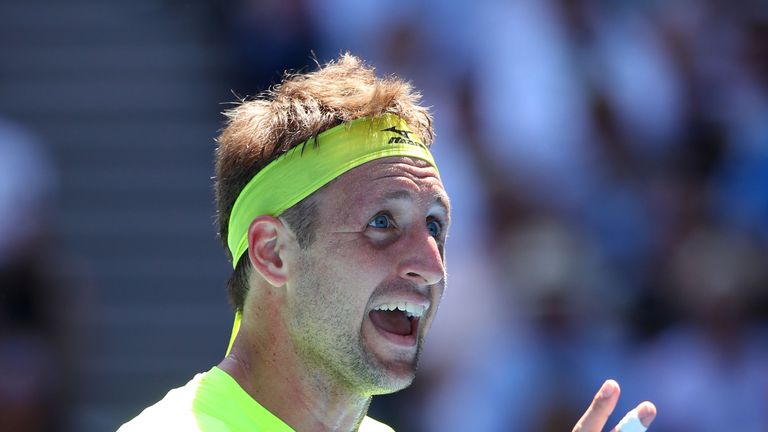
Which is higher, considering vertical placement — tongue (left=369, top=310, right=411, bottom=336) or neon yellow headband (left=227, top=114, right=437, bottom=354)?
neon yellow headband (left=227, top=114, right=437, bottom=354)

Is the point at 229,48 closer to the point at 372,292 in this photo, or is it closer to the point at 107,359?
the point at 107,359

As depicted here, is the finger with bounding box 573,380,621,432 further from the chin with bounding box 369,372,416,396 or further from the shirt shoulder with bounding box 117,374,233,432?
the shirt shoulder with bounding box 117,374,233,432

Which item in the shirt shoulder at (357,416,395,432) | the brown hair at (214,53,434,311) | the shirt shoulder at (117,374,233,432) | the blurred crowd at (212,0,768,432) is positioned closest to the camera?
the shirt shoulder at (117,374,233,432)

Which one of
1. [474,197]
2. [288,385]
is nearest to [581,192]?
[474,197]

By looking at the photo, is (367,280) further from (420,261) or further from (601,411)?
(601,411)

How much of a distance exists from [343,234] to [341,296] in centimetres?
16

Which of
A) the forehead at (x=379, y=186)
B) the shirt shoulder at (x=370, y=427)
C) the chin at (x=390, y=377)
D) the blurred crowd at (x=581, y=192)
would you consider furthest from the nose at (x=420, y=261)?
the blurred crowd at (x=581, y=192)

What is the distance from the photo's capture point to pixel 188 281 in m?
8.30

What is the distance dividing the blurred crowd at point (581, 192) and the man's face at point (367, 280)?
3.39m

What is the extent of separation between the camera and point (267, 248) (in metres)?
3.37

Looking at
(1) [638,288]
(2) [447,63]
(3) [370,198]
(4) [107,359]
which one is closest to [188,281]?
(4) [107,359]

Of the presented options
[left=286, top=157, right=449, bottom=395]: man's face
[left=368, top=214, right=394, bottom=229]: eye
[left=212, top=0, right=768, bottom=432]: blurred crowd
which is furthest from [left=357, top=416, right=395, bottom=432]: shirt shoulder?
[left=212, top=0, right=768, bottom=432]: blurred crowd

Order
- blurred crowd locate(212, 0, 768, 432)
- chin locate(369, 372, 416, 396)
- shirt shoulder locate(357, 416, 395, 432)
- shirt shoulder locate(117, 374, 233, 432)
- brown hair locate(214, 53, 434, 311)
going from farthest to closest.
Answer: blurred crowd locate(212, 0, 768, 432), shirt shoulder locate(357, 416, 395, 432), brown hair locate(214, 53, 434, 311), chin locate(369, 372, 416, 396), shirt shoulder locate(117, 374, 233, 432)

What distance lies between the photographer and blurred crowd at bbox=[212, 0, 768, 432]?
22.8 ft
